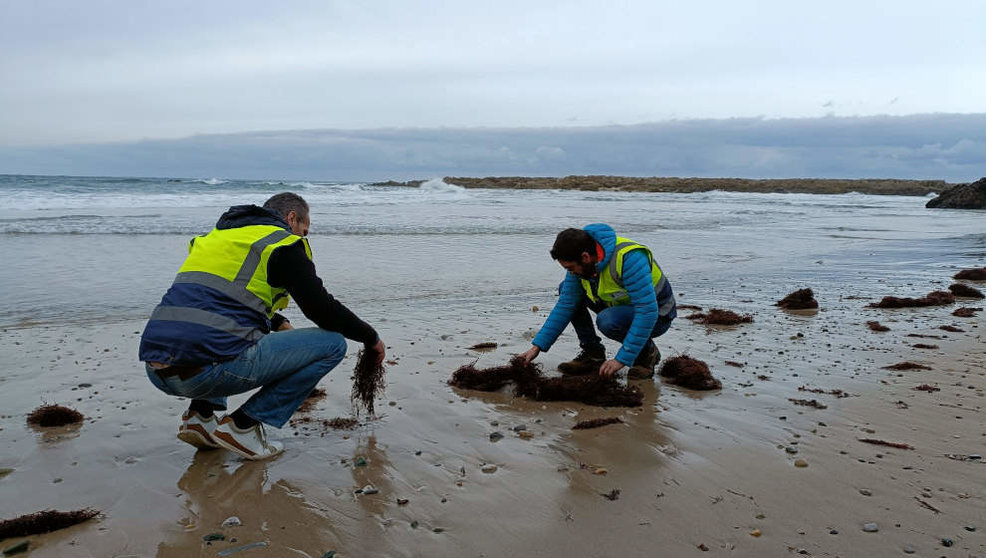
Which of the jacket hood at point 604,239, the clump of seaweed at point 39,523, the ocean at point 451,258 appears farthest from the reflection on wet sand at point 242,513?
the ocean at point 451,258

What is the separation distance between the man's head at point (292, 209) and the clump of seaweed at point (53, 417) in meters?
→ 2.12

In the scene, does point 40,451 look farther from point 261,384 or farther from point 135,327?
point 135,327

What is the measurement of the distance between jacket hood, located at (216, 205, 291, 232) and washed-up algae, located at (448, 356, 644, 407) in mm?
2359

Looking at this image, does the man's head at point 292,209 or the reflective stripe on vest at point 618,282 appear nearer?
the man's head at point 292,209

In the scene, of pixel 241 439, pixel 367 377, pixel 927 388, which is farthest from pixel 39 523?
pixel 927 388

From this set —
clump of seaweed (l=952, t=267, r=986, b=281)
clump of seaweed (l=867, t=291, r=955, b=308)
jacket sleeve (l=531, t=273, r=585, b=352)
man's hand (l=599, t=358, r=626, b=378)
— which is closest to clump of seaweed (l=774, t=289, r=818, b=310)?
clump of seaweed (l=867, t=291, r=955, b=308)

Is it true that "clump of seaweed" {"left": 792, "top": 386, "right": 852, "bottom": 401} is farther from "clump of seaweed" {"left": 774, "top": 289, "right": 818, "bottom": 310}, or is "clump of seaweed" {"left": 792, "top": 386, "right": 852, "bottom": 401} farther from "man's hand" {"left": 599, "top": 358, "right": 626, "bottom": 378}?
"clump of seaweed" {"left": 774, "top": 289, "right": 818, "bottom": 310}

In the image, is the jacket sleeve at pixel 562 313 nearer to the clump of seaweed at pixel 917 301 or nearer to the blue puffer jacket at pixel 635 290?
the blue puffer jacket at pixel 635 290

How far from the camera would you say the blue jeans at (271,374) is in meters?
4.14

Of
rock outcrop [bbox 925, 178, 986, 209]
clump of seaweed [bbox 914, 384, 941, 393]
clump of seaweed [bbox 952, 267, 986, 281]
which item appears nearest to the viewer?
clump of seaweed [bbox 914, 384, 941, 393]

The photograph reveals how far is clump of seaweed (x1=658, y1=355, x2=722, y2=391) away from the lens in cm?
593

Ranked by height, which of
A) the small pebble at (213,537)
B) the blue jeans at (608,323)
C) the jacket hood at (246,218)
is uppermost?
the jacket hood at (246,218)

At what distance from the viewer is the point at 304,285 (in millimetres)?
4062

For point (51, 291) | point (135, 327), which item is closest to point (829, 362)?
point (135, 327)
